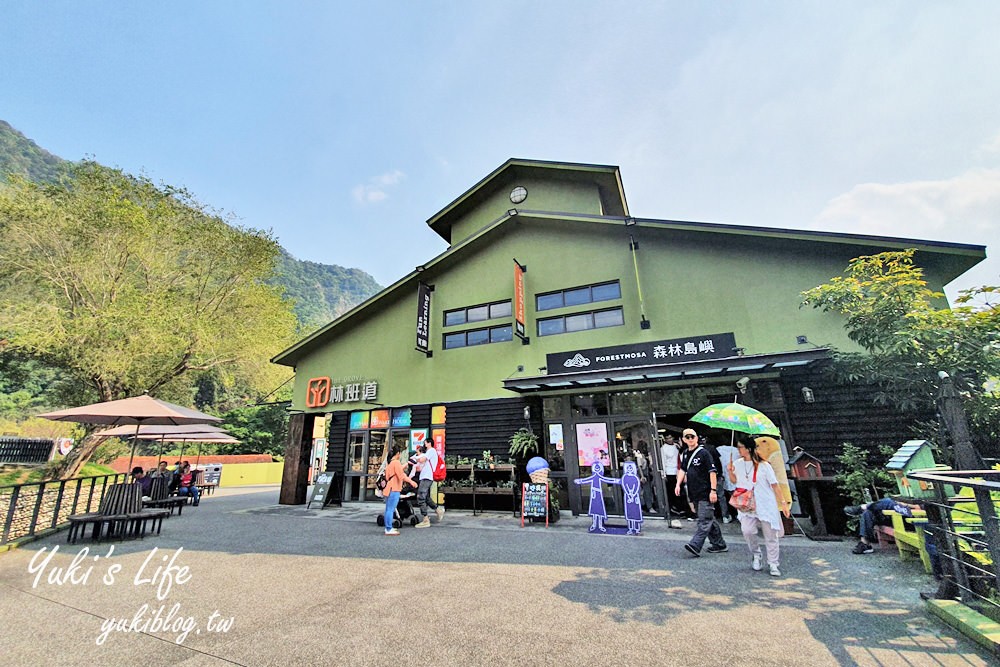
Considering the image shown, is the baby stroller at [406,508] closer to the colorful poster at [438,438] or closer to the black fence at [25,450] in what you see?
the colorful poster at [438,438]

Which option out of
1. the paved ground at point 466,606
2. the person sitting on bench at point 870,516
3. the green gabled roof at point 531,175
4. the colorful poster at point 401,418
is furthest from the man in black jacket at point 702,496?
the green gabled roof at point 531,175

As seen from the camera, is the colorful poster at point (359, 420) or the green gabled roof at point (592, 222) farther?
the colorful poster at point (359, 420)

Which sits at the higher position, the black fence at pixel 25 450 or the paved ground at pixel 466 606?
the black fence at pixel 25 450

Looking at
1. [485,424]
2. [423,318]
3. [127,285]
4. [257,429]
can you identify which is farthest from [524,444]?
[257,429]

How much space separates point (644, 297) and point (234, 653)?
975 centimetres

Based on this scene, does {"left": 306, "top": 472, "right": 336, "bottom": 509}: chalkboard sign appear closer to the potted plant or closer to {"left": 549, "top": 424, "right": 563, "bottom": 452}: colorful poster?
the potted plant

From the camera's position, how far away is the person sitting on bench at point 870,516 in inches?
233

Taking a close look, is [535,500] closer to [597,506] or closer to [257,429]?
[597,506]

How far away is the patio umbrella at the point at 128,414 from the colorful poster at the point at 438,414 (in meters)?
5.50

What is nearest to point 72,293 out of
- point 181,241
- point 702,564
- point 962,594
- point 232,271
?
point 181,241

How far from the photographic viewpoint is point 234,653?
322 cm

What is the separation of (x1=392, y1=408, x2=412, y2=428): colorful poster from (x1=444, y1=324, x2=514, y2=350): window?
247 cm

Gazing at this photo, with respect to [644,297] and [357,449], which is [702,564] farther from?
[357,449]

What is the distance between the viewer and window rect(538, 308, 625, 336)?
10531 millimetres
